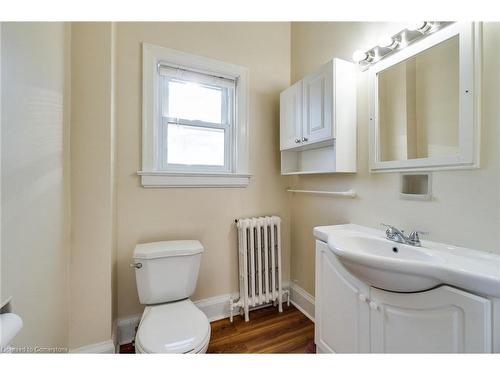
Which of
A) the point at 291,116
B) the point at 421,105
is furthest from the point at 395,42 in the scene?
the point at 291,116

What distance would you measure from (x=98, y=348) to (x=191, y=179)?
44.7 inches

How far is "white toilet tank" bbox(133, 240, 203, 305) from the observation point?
47.8 inches

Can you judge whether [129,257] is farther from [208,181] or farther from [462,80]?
[462,80]

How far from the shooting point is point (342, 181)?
4.60 feet

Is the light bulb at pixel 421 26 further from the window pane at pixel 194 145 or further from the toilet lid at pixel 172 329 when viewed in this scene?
the toilet lid at pixel 172 329

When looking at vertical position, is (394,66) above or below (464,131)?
above

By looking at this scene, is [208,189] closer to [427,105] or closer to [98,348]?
[98,348]

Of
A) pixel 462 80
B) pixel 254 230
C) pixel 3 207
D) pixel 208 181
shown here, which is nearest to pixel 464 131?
pixel 462 80

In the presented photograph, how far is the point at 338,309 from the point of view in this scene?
1038 millimetres

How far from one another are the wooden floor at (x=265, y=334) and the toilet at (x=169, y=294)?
411mm

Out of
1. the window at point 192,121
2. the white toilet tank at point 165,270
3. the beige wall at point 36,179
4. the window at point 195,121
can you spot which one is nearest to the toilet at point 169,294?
the white toilet tank at point 165,270

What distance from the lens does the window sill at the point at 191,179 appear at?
Answer: 142 centimetres

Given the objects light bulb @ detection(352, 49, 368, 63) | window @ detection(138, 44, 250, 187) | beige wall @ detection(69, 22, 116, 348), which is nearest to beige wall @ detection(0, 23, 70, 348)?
beige wall @ detection(69, 22, 116, 348)
